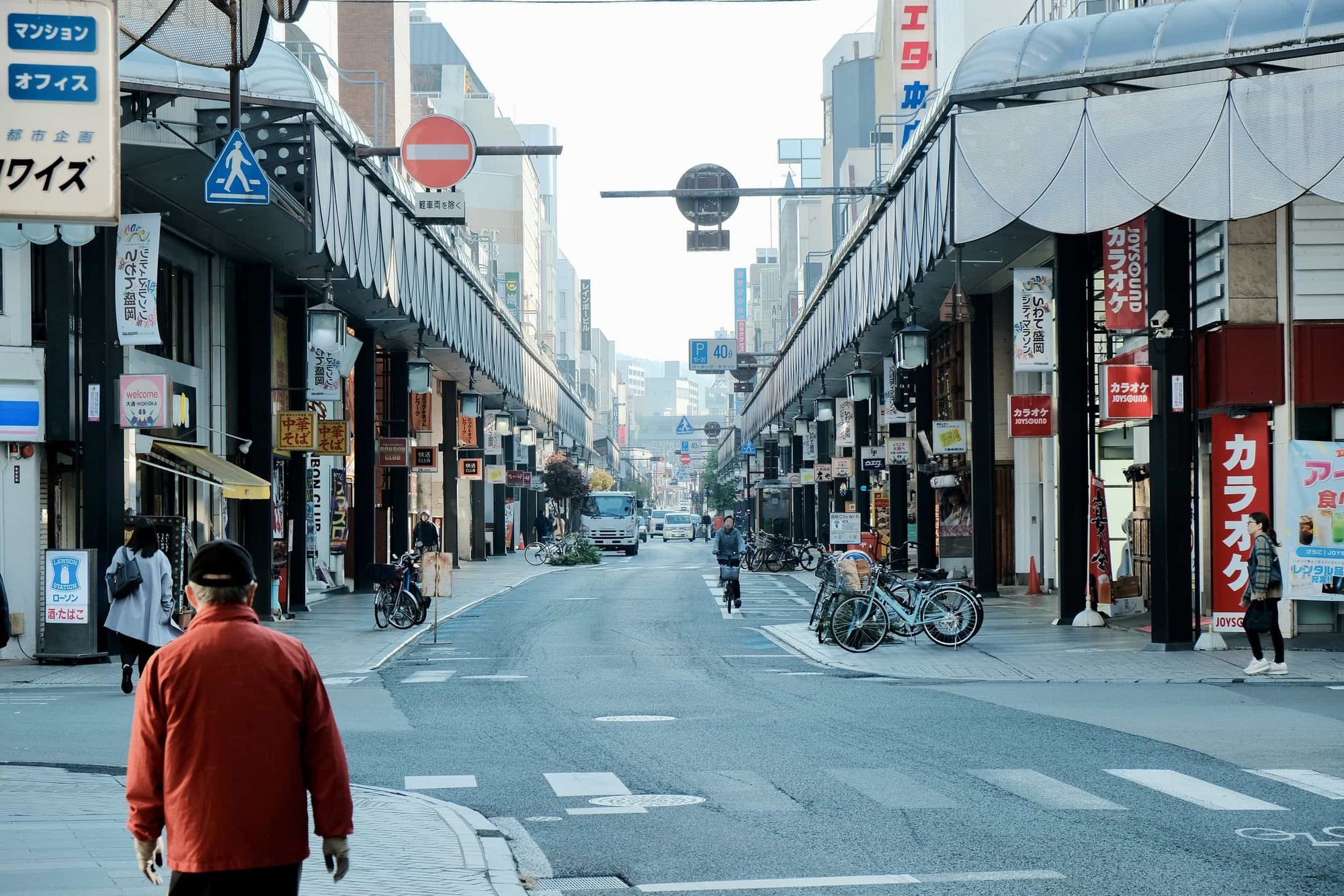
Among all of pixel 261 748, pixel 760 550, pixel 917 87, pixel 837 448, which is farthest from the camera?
pixel 837 448

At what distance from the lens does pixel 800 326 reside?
53.5 metres

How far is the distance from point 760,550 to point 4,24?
44.1m

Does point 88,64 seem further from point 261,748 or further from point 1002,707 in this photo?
point 1002,707

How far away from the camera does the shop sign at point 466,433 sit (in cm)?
5203

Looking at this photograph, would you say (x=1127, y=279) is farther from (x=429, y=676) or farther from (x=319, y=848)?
(x=319, y=848)

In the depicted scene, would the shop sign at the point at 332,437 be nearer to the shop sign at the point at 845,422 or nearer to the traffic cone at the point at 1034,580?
the traffic cone at the point at 1034,580

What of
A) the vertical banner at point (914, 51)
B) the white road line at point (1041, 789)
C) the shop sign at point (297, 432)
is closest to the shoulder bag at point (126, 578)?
the white road line at point (1041, 789)

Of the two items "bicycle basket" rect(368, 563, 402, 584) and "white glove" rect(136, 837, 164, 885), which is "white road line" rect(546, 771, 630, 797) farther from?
"bicycle basket" rect(368, 563, 402, 584)

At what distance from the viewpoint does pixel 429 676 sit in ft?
60.3

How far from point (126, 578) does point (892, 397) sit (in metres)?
25.6

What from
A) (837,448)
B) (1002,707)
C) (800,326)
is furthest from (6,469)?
(837,448)

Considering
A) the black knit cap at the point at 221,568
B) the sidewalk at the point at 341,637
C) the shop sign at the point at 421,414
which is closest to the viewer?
the black knit cap at the point at 221,568

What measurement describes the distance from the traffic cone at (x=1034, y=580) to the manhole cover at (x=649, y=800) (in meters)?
24.5

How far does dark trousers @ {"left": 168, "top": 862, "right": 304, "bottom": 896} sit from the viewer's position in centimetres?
467
